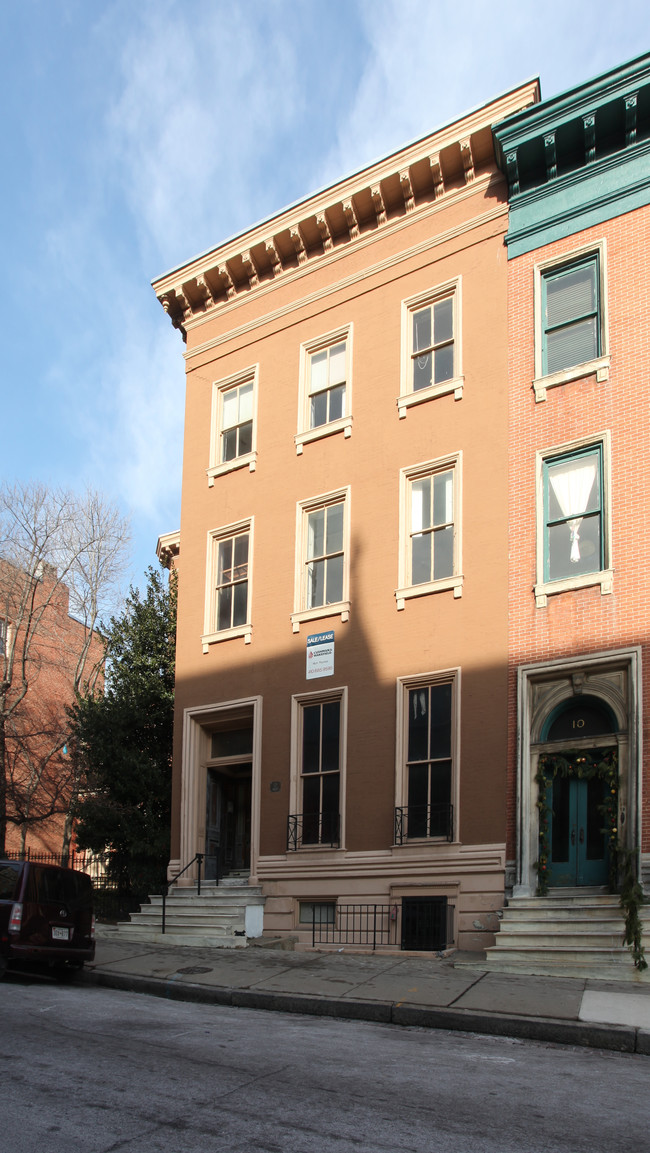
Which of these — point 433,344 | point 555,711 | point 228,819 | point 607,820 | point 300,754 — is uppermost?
point 433,344

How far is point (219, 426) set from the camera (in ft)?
74.1

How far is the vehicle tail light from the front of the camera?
1383 cm

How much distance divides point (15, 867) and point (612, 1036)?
26.4ft

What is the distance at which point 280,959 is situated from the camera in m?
15.9

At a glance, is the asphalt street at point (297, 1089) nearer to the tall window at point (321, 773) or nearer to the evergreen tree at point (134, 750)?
the tall window at point (321, 773)

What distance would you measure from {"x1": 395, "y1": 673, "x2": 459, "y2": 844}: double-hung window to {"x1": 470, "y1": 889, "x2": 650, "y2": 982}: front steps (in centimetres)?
211

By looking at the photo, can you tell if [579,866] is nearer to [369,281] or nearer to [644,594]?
[644,594]

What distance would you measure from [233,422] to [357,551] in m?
4.98

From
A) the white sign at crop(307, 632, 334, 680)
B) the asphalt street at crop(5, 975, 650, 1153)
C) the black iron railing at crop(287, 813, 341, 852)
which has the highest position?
the white sign at crop(307, 632, 334, 680)

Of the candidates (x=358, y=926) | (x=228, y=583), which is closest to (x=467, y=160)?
(x=228, y=583)

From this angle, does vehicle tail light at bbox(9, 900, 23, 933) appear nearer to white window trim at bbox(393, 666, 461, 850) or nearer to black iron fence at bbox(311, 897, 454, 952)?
black iron fence at bbox(311, 897, 454, 952)

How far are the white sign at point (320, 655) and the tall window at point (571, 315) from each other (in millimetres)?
5865

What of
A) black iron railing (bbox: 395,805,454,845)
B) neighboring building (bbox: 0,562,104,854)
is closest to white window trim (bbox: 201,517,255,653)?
black iron railing (bbox: 395,805,454,845)

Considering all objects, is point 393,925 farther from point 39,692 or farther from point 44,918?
point 39,692
